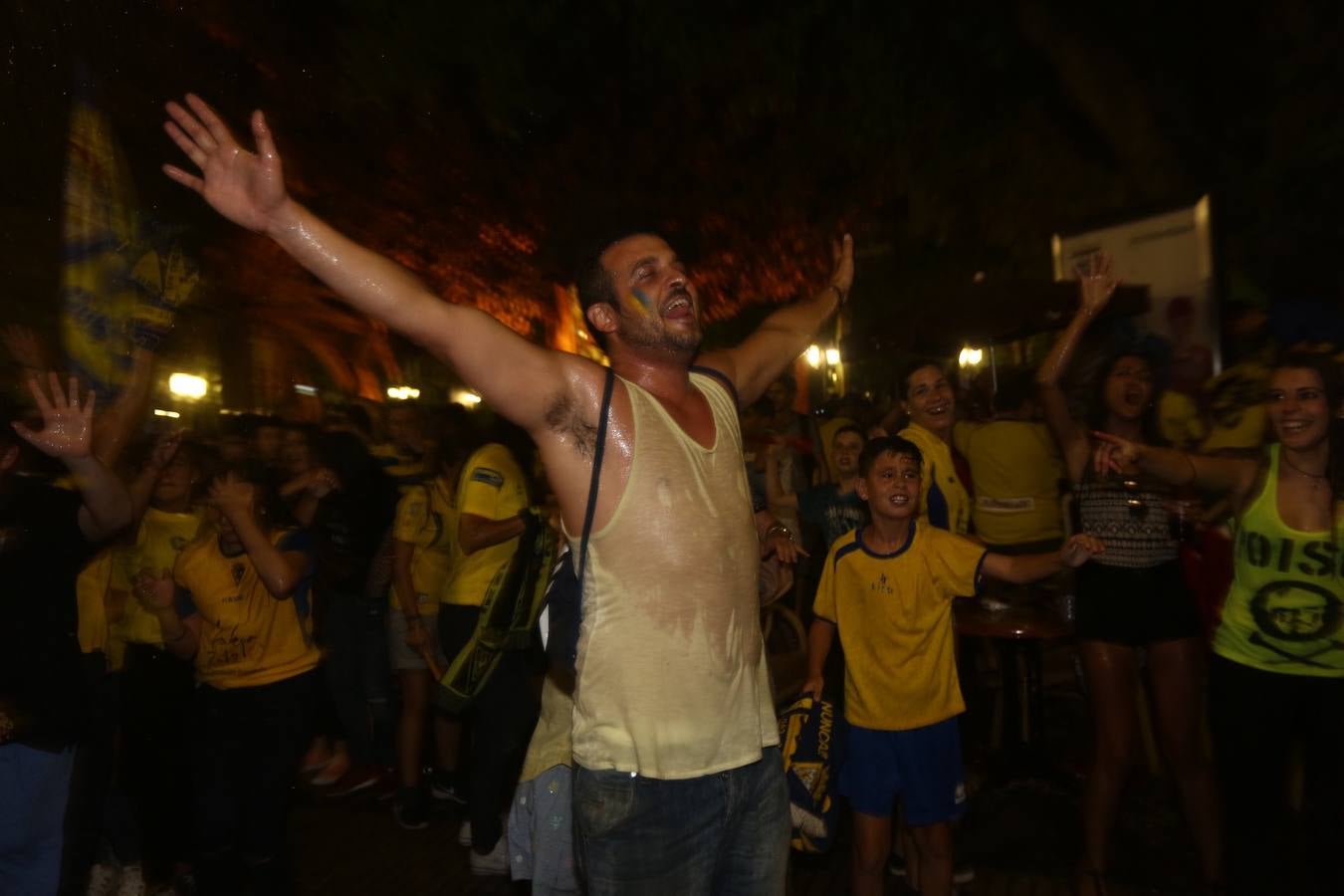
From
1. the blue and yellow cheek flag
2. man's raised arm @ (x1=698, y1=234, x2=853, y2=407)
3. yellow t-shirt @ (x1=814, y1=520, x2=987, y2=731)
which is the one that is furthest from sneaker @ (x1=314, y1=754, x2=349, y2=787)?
man's raised arm @ (x1=698, y1=234, x2=853, y2=407)

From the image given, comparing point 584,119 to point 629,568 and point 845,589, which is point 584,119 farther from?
point 629,568

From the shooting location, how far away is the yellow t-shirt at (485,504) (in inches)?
190

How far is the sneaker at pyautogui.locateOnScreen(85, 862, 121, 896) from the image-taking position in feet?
13.9

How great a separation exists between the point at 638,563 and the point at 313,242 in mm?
945

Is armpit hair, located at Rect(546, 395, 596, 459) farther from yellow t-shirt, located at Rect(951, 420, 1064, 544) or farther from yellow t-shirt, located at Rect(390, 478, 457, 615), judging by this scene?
yellow t-shirt, located at Rect(951, 420, 1064, 544)

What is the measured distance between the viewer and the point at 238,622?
4090 mm

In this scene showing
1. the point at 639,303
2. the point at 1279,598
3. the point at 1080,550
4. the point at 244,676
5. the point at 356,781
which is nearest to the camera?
the point at 639,303

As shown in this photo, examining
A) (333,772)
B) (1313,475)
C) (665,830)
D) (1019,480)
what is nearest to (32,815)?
(665,830)

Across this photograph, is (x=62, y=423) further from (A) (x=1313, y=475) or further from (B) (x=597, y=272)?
(A) (x=1313, y=475)

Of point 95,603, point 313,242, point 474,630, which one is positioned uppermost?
point 313,242

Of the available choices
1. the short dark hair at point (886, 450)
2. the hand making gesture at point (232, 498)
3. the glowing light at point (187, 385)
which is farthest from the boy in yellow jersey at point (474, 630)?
the glowing light at point (187, 385)

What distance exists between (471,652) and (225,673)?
102 cm

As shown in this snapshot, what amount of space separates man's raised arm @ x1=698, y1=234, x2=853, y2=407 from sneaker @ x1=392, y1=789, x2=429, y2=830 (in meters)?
3.55

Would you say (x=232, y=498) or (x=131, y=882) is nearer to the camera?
(x=232, y=498)
